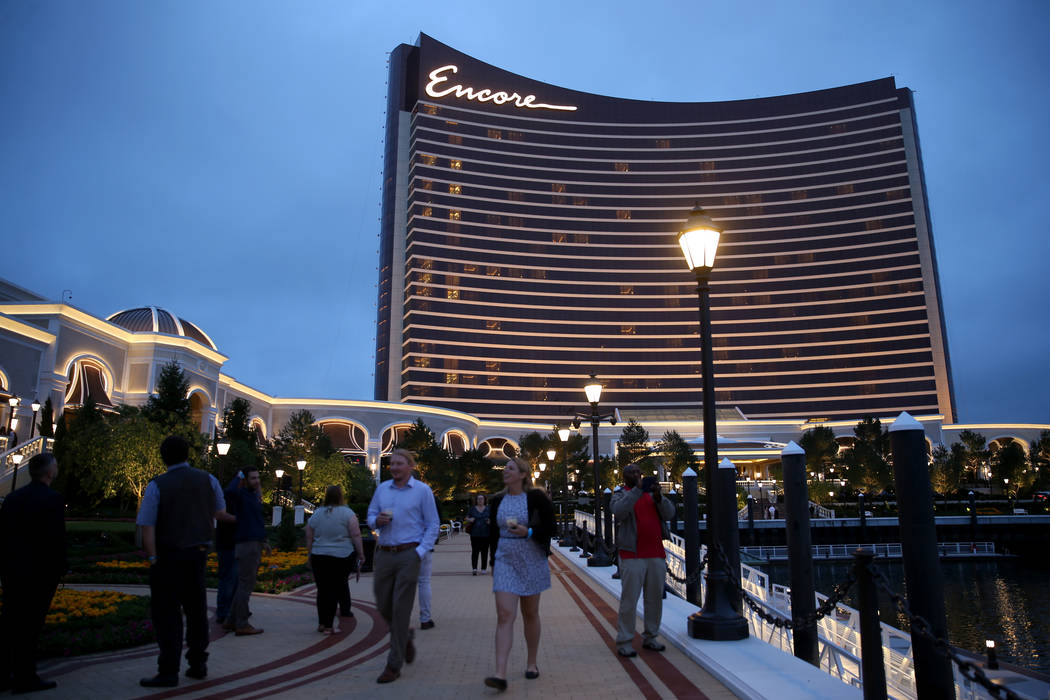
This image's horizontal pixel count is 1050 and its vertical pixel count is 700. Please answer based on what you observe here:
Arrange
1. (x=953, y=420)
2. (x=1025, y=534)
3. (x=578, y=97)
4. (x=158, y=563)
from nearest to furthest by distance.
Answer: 1. (x=158, y=563)
2. (x=1025, y=534)
3. (x=953, y=420)
4. (x=578, y=97)

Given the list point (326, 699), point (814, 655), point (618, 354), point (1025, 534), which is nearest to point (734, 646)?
point (814, 655)

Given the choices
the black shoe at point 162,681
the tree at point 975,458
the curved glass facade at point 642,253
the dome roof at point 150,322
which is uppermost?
the curved glass facade at point 642,253

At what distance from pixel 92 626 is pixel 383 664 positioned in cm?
360

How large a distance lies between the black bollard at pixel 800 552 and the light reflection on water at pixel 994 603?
2.70m

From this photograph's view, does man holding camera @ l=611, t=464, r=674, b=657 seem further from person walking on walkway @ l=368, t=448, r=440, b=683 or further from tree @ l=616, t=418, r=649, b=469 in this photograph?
tree @ l=616, t=418, r=649, b=469

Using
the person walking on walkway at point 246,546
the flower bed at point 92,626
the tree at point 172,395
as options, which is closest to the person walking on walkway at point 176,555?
the flower bed at point 92,626

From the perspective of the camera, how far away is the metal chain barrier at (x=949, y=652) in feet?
11.6

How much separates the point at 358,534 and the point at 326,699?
233 centimetres

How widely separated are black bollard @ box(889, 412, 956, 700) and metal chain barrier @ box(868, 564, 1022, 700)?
0.28 ft

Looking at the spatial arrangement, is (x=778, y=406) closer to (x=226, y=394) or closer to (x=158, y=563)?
(x=226, y=394)

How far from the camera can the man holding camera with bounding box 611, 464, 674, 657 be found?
6852mm

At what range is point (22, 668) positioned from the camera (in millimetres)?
5484

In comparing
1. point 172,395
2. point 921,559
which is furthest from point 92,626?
point 172,395

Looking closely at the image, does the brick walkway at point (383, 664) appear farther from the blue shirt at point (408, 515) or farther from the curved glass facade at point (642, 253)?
the curved glass facade at point (642, 253)
